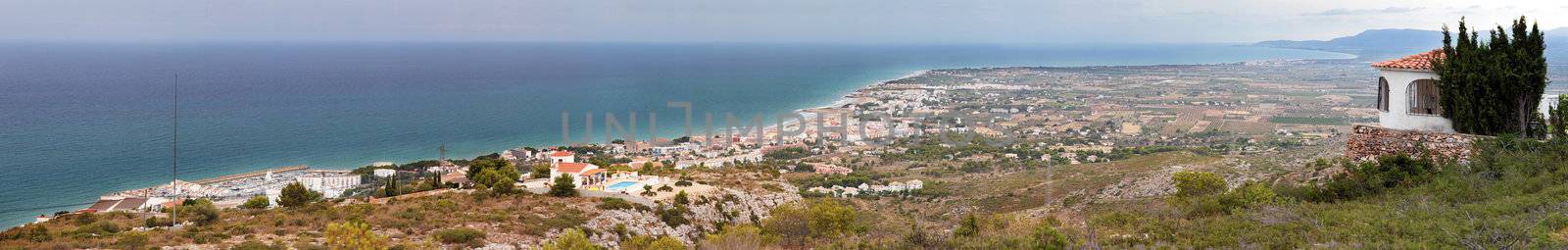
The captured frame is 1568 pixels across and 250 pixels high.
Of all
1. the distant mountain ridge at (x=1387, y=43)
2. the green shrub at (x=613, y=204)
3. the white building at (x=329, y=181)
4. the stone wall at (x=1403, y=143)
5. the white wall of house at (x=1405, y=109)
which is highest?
the distant mountain ridge at (x=1387, y=43)

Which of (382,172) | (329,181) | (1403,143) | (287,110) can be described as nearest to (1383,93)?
(1403,143)

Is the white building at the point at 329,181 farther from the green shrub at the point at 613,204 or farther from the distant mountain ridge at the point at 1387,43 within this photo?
the distant mountain ridge at the point at 1387,43

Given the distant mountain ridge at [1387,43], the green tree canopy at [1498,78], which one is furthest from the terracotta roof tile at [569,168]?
the distant mountain ridge at [1387,43]

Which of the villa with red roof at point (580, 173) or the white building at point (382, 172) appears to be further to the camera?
the white building at point (382, 172)

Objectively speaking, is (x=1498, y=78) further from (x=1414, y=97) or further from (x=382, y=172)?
(x=382, y=172)

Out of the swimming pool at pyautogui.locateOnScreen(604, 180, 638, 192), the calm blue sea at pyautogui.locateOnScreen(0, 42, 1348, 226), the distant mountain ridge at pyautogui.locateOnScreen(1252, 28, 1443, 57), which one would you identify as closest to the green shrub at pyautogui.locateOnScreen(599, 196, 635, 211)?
the swimming pool at pyautogui.locateOnScreen(604, 180, 638, 192)

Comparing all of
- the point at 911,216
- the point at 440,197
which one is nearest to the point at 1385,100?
the point at 911,216

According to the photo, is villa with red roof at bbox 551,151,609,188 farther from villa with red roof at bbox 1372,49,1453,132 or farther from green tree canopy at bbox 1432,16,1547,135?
green tree canopy at bbox 1432,16,1547,135

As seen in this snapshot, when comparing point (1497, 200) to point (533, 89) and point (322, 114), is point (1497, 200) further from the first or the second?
point (533, 89)
